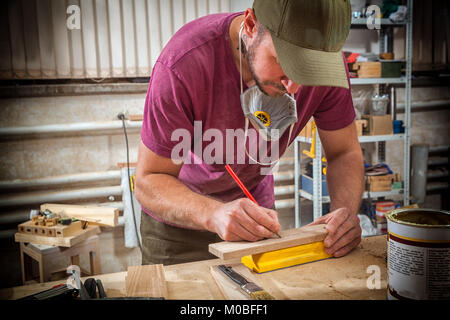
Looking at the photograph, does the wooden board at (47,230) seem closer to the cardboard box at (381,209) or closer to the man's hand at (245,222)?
the man's hand at (245,222)

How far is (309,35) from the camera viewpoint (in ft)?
2.19

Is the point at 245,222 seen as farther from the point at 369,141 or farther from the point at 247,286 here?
the point at 369,141

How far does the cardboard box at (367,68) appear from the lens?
209 cm

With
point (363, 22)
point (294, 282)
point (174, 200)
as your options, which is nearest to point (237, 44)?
point (174, 200)

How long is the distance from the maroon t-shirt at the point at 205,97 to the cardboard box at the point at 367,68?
1220 millimetres

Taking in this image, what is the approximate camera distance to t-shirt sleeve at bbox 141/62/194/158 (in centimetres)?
80

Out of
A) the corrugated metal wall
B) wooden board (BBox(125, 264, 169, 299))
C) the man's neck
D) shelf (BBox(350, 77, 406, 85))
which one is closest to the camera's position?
wooden board (BBox(125, 264, 169, 299))

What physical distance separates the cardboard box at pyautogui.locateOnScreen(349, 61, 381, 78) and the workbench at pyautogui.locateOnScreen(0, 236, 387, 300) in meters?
1.57

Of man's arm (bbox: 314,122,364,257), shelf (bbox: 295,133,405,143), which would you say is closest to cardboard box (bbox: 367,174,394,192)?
shelf (bbox: 295,133,405,143)

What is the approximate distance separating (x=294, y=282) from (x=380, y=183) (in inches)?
72.1

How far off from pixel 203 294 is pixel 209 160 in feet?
1.47

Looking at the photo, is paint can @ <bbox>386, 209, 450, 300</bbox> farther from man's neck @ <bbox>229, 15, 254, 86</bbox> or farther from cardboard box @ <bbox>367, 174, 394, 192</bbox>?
cardboard box @ <bbox>367, 174, 394, 192</bbox>
